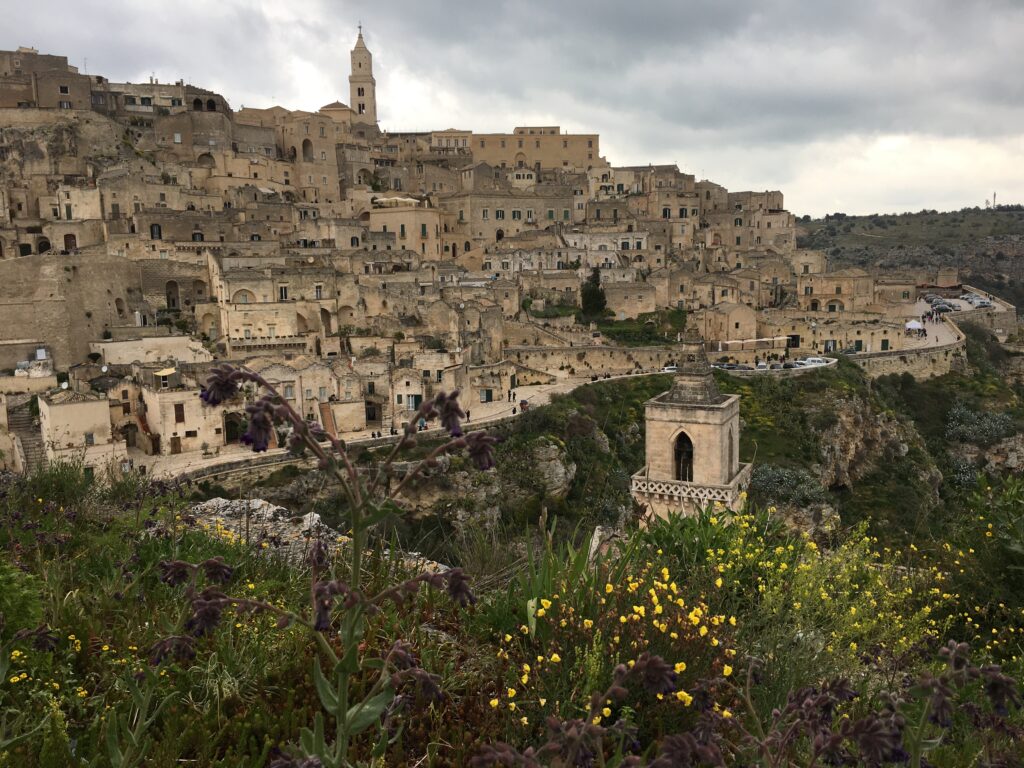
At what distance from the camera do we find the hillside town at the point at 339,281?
2972 centimetres

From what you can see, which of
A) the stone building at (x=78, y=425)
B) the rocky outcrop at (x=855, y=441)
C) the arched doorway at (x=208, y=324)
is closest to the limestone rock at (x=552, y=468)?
the rocky outcrop at (x=855, y=441)

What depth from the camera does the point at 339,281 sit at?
3784 cm

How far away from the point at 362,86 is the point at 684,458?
64.2 m

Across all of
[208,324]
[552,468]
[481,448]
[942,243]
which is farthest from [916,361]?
[942,243]

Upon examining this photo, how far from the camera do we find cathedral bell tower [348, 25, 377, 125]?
71.3m

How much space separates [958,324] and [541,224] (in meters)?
26.2

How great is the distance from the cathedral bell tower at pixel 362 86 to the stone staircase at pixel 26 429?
4934 cm

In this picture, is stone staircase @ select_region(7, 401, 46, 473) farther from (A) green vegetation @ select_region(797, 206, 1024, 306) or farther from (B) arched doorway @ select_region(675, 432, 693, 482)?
(A) green vegetation @ select_region(797, 206, 1024, 306)

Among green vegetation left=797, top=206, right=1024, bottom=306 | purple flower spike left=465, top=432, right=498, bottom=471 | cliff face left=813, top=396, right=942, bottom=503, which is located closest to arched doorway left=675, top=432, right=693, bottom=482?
purple flower spike left=465, top=432, right=498, bottom=471

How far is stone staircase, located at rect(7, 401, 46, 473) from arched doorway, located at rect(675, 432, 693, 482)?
19.9 m

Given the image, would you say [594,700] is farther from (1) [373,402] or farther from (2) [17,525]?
(1) [373,402]

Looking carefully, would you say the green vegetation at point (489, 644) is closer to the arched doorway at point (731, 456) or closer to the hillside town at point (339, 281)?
the arched doorway at point (731, 456)

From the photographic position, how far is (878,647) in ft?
16.7

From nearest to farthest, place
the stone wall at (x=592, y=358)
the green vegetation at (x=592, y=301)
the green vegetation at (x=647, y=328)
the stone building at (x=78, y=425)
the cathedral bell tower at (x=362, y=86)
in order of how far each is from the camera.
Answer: the stone building at (x=78, y=425), the stone wall at (x=592, y=358), the green vegetation at (x=647, y=328), the green vegetation at (x=592, y=301), the cathedral bell tower at (x=362, y=86)
